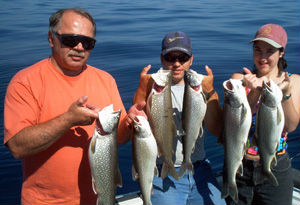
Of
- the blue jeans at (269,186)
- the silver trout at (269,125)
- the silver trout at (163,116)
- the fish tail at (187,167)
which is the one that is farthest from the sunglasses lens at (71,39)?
the blue jeans at (269,186)

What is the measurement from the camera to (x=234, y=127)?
2.97m

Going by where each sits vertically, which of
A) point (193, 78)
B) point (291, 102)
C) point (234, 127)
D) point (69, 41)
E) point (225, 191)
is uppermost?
point (69, 41)

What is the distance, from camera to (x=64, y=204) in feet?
9.55

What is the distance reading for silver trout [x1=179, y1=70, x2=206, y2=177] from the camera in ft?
9.46

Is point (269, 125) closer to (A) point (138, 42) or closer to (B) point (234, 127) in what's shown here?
(B) point (234, 127)

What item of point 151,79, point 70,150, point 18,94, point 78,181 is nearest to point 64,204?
point 78,181

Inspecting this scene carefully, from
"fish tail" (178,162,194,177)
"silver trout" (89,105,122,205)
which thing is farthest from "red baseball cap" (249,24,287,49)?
"silver trout" (89,105,122,205)

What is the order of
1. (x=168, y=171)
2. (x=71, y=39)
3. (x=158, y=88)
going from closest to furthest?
(x=71, y=39) < (x=158, y=88) < (x=168, y=171)

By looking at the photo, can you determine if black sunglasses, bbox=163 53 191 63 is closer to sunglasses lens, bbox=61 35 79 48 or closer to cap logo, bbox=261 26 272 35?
cap logo, bbox=261 26 272 35

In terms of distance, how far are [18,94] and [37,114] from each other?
0.83 feet

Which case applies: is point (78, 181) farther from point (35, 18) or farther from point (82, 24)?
point (35, 18)

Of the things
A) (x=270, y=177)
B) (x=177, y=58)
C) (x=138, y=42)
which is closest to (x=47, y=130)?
(x=177, y=58)

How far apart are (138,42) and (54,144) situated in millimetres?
12901

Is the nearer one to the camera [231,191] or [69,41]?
[69,41]
